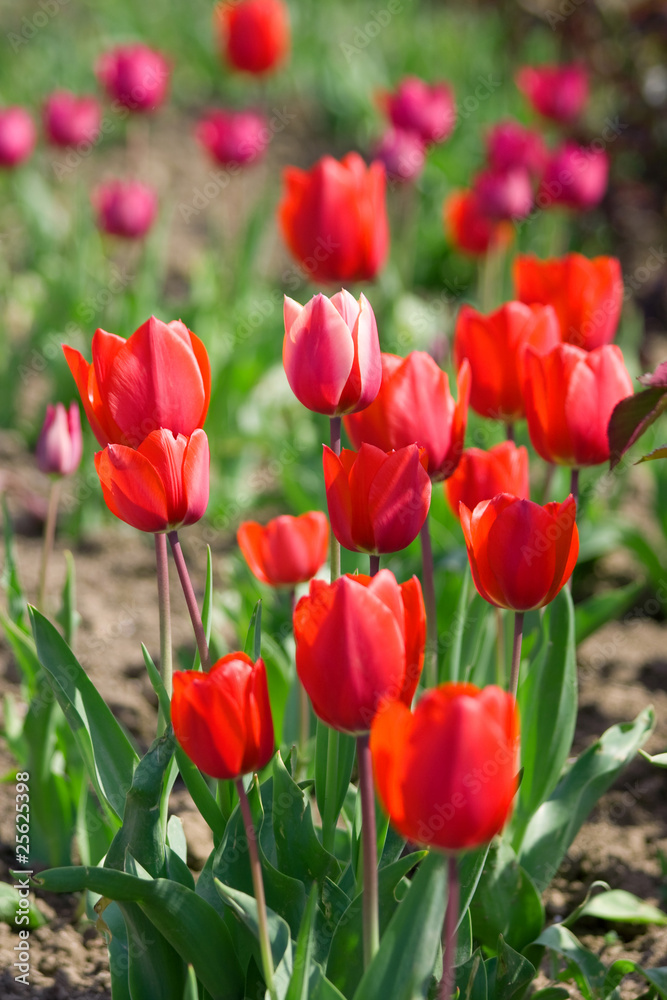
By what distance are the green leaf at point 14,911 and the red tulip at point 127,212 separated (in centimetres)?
197

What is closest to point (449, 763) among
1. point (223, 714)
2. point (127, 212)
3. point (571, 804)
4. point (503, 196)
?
point (223, 714)

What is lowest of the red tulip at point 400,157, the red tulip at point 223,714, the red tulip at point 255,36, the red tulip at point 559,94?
the red tulip at point 223,714

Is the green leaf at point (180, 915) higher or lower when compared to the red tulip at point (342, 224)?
lower

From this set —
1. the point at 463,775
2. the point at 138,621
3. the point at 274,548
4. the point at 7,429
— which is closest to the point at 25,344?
the point at 7,429

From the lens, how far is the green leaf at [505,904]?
1.30 m

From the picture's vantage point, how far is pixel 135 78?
10.6 feet

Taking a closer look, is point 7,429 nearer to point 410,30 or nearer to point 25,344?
point 25,344

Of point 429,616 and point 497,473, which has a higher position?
point 497,473

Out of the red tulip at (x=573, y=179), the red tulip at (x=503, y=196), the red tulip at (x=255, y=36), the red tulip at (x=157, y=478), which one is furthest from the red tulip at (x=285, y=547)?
the red tulip at (x=255, y=36)

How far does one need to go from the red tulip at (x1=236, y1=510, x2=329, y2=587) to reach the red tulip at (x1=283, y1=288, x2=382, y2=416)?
0.32 meters

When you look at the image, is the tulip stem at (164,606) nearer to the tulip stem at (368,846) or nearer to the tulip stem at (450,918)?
the tulip stem at (368,846)

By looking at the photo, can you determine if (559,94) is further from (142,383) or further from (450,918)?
(450,918)

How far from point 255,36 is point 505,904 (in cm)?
318

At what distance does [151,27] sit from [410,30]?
167 centimetres
